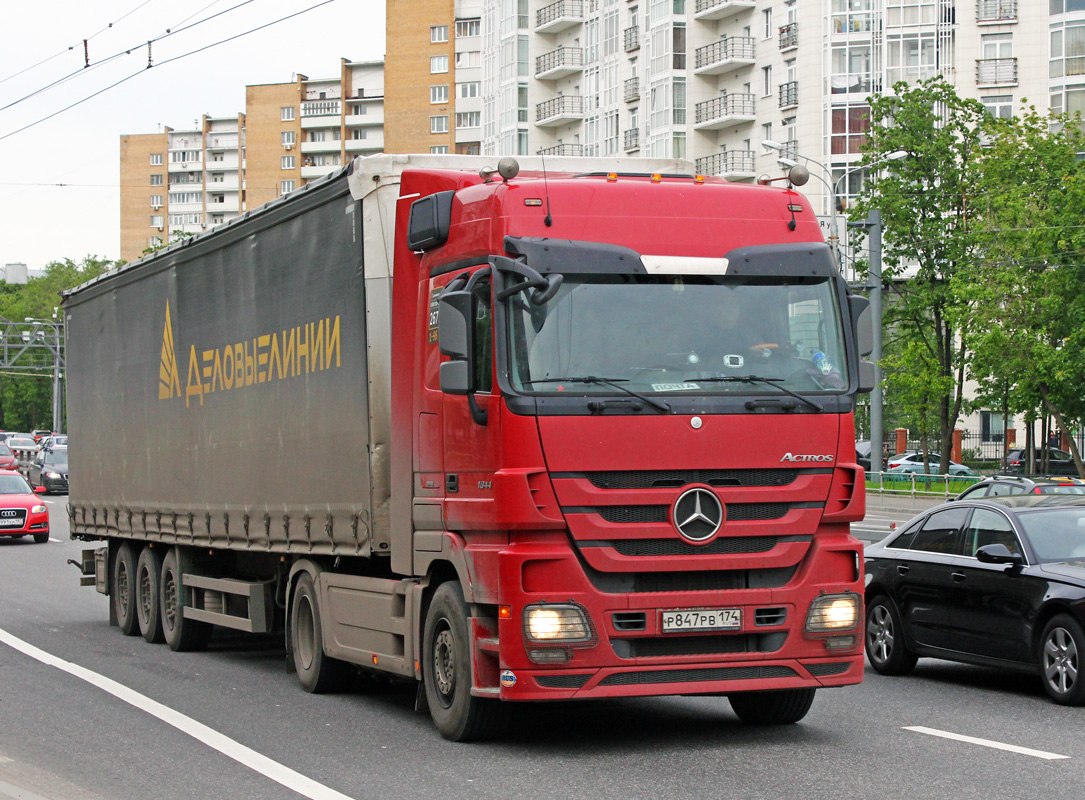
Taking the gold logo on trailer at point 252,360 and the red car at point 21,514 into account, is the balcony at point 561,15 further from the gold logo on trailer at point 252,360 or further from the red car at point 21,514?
the gold logo on trailer at point 252,360

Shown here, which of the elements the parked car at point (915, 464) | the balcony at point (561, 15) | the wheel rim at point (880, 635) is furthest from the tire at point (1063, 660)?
the balcony at point (561, 15)

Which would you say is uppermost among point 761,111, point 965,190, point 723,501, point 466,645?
point 761,111

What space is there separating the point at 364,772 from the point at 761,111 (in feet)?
219

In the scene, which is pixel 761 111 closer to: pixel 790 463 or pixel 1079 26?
pixel 1079 26

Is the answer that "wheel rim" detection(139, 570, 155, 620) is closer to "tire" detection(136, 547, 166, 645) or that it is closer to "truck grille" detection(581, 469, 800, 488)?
"tire" detection(136, 547, 166, 645)

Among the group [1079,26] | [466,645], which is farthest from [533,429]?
[1079,26]

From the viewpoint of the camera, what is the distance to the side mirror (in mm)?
11297

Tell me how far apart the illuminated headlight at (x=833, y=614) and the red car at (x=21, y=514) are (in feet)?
90.7

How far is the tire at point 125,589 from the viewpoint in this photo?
642 inches

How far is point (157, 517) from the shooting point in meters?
15.2

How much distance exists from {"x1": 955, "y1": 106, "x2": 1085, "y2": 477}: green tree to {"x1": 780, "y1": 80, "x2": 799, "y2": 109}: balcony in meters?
22.8

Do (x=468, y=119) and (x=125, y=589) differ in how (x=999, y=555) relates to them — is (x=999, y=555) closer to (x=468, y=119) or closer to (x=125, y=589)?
(x=125, y=589)

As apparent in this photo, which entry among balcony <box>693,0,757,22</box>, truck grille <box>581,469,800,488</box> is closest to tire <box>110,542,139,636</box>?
truck grille <box>581,469,800,488</box>

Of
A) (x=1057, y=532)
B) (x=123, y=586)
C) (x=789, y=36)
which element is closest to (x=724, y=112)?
(x=789, y=36)
